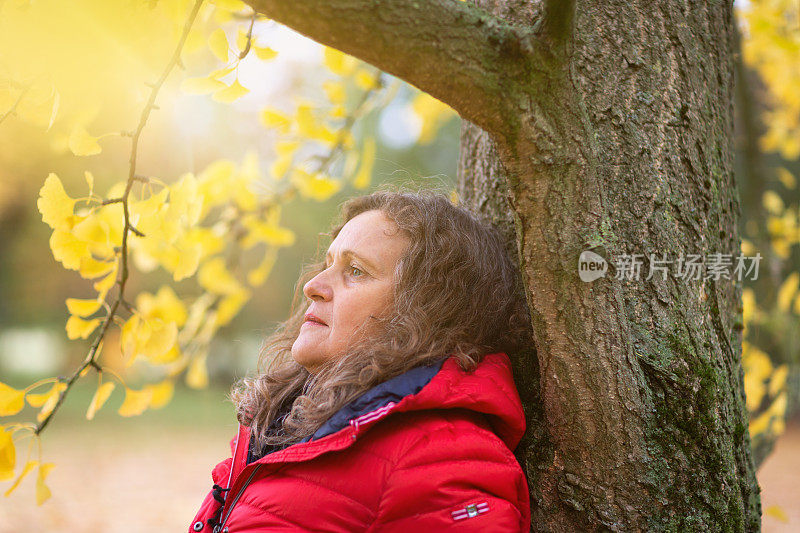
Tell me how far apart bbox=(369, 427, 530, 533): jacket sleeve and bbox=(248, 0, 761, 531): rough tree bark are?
0.16 meters

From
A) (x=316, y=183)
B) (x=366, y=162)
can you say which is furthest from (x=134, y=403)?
(x=366, y=162)

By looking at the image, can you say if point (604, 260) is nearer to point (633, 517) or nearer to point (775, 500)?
point (633, 517)

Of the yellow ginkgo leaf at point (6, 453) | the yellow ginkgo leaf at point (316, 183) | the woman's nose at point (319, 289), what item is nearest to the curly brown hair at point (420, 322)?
the woman's nose at point (319, 289)

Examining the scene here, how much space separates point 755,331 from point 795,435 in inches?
460

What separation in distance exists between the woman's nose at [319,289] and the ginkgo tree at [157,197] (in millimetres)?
338

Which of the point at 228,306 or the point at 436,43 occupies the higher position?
the point at 436,43

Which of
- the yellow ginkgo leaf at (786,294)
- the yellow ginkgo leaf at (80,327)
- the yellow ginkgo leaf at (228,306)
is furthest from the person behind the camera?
the yellow ginkgo leaf at (786,294)

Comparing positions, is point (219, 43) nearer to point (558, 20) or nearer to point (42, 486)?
point (558, 20)

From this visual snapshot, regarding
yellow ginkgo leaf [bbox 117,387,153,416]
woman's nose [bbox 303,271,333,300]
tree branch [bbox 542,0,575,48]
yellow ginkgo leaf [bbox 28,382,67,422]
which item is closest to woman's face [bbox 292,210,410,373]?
woman's nose [bbox 303,271,333,300]

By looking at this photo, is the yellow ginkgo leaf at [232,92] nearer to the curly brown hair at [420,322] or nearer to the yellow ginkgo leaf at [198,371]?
the curly brown hair at [420,322]

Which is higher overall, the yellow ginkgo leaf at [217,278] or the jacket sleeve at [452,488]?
the yellow ginkgo leaf at [217,278]

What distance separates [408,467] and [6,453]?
32.8 inches

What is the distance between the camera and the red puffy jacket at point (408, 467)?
111cm

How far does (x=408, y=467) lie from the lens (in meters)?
1.15
